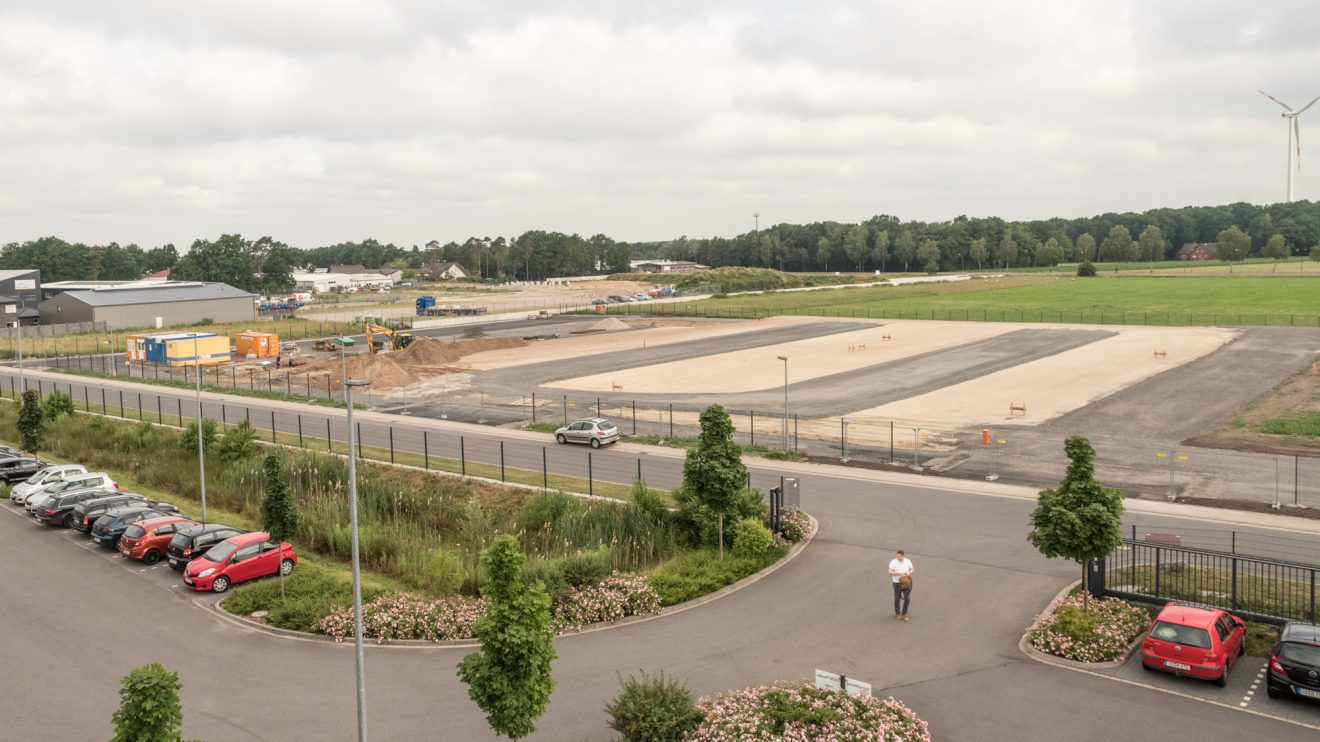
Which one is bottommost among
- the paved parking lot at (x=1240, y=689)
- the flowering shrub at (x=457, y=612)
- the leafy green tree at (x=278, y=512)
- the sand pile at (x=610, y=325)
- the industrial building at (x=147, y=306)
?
the paved parking lot at (x=1240, y=689)

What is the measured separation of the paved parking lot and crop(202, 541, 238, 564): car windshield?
77.4 ft

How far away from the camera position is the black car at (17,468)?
41656mm

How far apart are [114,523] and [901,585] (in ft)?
85.0

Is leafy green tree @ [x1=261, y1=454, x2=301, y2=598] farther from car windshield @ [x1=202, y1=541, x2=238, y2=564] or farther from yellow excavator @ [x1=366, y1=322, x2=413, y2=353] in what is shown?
yellow excavator @ [x1=366, y1=322, x2=413, y2=353]

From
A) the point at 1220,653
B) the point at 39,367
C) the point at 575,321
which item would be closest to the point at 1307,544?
the point at 1220,653

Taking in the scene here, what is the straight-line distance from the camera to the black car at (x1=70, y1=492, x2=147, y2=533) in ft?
110

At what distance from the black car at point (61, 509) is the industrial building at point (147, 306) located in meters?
76.9

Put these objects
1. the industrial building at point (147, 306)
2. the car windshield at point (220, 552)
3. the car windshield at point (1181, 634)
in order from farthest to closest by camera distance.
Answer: the industrial building at point (147, 306), the car windshield at point (220, 552), the car windshield at point (1181, 634)

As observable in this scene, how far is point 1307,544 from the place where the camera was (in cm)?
2897

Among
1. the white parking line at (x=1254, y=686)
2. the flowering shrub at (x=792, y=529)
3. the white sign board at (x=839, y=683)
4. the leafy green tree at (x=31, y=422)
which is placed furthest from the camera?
the leafy green tree at (x=31, y=422)

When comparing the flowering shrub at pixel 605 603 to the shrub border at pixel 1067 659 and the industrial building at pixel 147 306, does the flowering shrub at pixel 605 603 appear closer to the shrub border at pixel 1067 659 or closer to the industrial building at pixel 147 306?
the shrub border at pixel 1067 659

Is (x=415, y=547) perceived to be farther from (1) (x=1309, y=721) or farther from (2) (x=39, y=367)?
(2) (x=39, y=367)

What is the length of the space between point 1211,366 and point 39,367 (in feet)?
314

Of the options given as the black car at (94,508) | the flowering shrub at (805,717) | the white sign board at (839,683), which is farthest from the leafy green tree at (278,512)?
the white sign board at (839,683)
